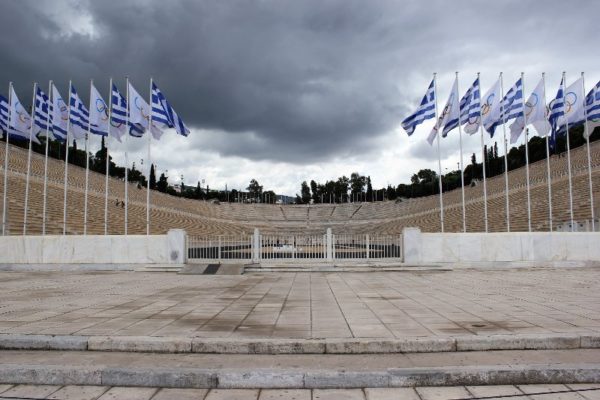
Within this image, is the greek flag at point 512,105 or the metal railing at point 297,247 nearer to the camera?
the metal railing at point 297,247

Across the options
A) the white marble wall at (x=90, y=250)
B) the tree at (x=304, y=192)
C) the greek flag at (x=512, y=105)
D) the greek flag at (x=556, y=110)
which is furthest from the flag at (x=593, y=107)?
the tree at (x=304, y=192)

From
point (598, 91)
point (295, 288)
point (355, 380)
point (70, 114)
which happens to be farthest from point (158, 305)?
point (598, 91)

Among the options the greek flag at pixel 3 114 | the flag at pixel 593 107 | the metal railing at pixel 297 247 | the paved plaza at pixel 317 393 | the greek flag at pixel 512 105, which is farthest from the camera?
the greek flag at pixel 3 114

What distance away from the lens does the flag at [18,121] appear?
21438 millimetres

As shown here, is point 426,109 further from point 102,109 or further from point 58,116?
point 58,116

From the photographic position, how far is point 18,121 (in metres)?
22.0

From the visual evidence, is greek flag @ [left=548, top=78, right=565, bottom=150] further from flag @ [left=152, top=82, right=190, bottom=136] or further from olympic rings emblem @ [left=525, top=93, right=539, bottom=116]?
flag @ [left=152, top=82, right=190, bottom=136]

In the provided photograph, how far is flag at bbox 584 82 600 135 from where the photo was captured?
2027 centimetres

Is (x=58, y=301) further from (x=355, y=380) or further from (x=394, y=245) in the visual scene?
(x=394, y=245)

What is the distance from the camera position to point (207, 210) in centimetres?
7981

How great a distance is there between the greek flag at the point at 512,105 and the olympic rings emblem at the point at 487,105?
64 cm

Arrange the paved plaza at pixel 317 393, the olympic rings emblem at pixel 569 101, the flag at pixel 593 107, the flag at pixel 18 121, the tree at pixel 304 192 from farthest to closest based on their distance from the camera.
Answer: the tree at pixel 304 192
the flag at pixel 18 121
the olympic rings emblem at pixel 569 101
the flag at pixel 593 107
the paved plaza at pixel 317 393

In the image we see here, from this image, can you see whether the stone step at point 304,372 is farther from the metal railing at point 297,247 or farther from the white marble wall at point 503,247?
the metal railing at point 297,247

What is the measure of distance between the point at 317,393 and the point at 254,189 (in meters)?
159
